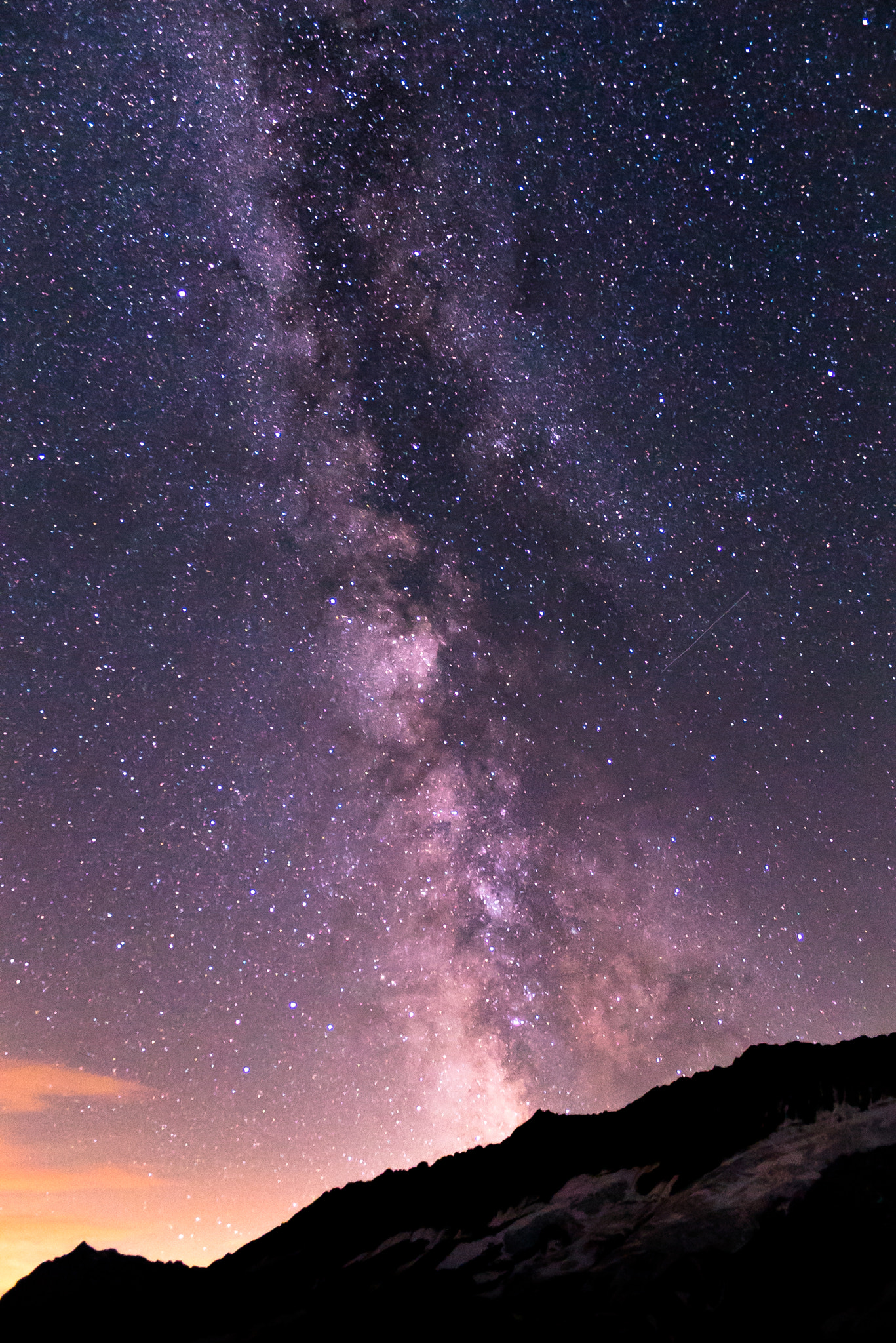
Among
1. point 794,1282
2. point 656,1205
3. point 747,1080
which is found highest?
point 747,1080

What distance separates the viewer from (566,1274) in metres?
11.7

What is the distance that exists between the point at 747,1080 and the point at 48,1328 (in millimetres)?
16293

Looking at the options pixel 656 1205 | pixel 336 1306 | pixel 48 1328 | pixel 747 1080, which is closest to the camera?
pixel 656 1205

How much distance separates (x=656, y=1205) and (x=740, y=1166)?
154cm

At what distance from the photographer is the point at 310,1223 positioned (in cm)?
2009

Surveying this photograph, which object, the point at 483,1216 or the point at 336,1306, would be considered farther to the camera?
the point at 483,1216

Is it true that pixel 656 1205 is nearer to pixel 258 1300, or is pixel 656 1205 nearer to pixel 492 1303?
pixel 492 1303

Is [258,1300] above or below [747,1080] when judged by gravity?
below

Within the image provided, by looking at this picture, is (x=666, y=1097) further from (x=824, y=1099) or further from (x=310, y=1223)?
(x=310, y=1223)

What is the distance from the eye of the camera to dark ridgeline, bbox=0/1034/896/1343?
9438mm

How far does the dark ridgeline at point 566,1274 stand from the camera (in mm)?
9438

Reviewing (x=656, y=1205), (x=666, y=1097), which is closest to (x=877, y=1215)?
(x=656, y=1205)

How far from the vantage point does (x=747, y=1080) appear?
15273mm

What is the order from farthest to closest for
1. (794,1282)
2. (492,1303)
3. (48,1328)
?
(48,1328) → (492,1303) → (794,1282)
